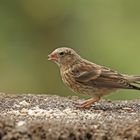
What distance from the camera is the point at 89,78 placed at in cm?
926

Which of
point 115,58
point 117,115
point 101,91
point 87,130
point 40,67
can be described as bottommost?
point 87,130

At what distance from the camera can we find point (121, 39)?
1452 centimetres

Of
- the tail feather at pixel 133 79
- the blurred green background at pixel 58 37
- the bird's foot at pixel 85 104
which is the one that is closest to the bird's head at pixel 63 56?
the bird's foot at pixel 85 104

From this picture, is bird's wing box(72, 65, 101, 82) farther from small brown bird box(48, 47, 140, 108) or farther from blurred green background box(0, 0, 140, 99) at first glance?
blurred green background box(0, 0, 140, 99)

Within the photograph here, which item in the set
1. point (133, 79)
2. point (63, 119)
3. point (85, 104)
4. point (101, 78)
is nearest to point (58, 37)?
point (101, 78)

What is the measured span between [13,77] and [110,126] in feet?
29.3

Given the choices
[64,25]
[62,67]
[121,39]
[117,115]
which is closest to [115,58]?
[121,39]

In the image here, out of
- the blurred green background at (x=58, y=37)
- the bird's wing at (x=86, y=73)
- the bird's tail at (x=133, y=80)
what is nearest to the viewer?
the bird's tail at (x=133, y=80)

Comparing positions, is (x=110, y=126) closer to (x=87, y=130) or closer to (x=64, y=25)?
(x=87, y=130)

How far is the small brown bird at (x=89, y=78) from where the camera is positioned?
355 inches

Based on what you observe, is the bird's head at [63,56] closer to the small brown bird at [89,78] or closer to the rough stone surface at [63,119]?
the small brown bird at [89,78]

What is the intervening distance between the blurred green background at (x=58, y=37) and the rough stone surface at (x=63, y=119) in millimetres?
4924

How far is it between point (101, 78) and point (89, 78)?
5.8 inches

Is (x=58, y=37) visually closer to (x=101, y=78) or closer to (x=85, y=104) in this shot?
(x=101, y=78)
